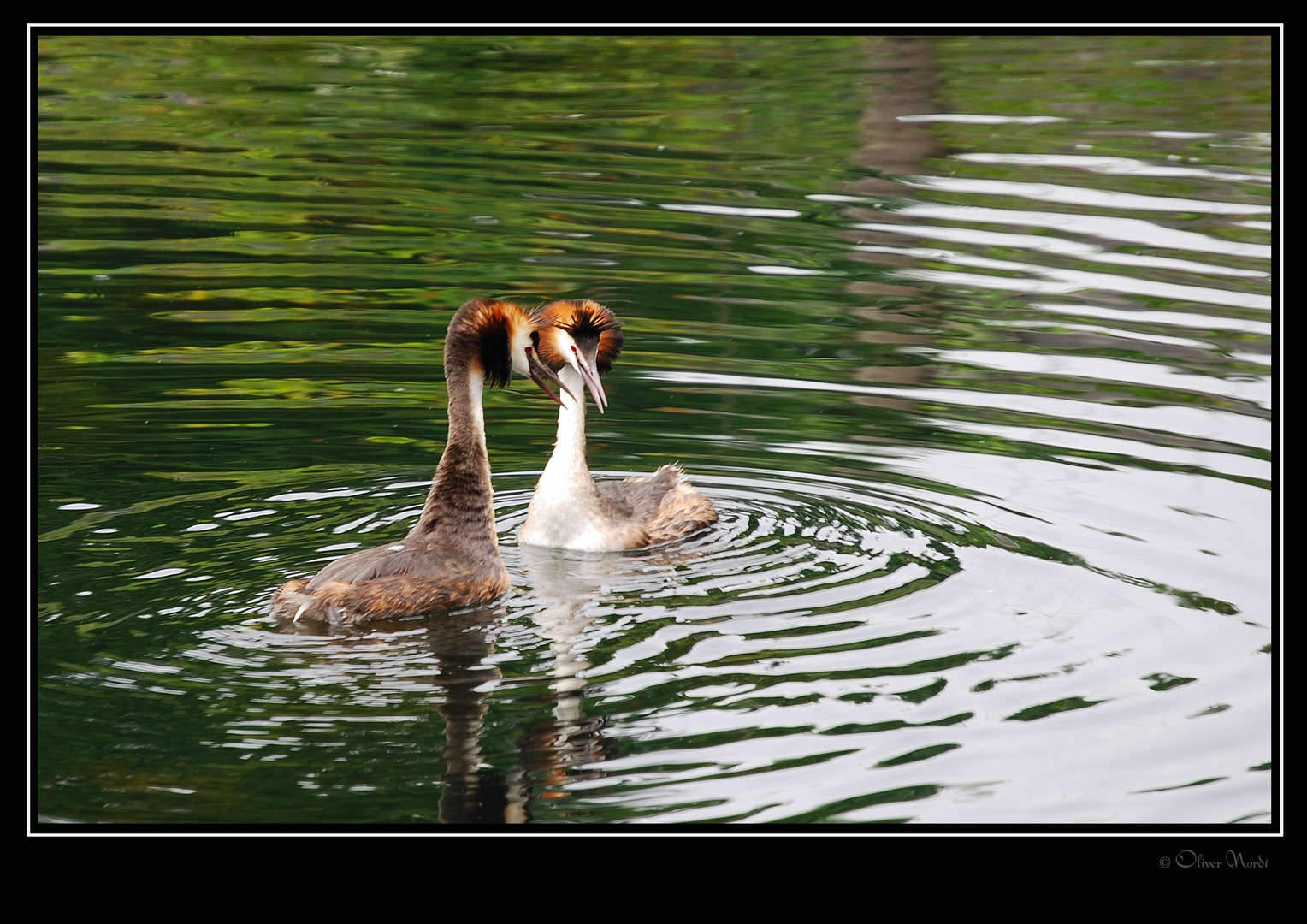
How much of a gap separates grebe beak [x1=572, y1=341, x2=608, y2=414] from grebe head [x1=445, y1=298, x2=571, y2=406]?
3.05ft

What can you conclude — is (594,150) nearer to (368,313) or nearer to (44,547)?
(368,313)

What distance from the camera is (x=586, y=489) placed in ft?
30.4

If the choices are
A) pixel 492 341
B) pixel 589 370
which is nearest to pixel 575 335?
pixel 589 370

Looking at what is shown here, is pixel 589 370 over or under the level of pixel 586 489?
over

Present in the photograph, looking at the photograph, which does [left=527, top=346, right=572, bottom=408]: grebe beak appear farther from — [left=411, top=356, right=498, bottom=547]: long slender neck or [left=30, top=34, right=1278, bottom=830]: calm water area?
[left=30, top=34, right=1278, bottom=830]: calm water area

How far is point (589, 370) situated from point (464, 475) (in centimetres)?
152

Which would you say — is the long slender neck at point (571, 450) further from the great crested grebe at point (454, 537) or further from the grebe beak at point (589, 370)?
the great crested grebe at point (454, 537)

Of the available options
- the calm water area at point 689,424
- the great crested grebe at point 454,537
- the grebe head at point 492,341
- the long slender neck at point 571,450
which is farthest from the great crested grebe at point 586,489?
the grebe head at point 492,341

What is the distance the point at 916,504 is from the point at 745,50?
40.7 ft

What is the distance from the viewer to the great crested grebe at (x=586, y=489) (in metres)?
9.26

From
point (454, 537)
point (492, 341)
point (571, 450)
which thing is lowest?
point (454, 537)

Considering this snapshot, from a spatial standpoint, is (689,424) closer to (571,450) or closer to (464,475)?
(571,450)

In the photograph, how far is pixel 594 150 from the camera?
17.8 metres
